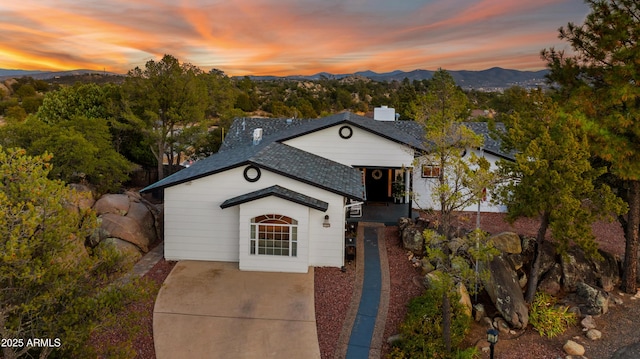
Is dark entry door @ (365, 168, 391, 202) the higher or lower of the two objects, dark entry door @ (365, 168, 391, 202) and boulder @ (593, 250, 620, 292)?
the higher

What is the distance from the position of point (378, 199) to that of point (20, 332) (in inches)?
799

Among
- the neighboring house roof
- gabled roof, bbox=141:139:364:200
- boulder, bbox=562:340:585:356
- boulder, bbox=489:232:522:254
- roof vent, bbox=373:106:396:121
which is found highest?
roof vent, bbox=373:106:396:121

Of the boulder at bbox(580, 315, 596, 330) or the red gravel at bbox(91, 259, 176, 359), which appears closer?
the red gravel at bbox(91, 259, 176, 359)

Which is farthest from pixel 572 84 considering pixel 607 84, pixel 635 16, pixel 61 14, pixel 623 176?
pixel 61 14

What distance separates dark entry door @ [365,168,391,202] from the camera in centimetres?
2520

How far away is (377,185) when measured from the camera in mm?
25359

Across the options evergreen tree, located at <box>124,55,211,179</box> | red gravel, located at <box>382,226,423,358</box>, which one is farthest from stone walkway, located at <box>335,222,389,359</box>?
evergreen tree, located at <box>124,55,211,179</box>

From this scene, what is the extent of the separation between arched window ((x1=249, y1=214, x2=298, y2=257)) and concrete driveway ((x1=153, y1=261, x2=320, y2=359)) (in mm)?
886

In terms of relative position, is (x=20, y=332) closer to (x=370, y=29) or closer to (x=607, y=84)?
(x=607, y=84)

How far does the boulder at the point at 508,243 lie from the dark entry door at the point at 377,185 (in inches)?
382

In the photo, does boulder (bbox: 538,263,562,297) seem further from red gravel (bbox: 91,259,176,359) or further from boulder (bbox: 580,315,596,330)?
red gravel (bbox: 91,259,176,359)

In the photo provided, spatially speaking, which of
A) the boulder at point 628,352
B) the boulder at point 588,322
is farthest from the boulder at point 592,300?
the boulder at point 628,352

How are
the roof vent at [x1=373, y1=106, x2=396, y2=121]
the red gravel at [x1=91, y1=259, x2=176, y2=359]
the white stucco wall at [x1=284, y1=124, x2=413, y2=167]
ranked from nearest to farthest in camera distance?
the red gravel at [x1=91, y1=259, x2=176, y2=359]
the white stucco wall at [x1=284, y1=124, x2=413, y2=167]
the roof vent at [x1=373, y1=106, x2=396, y2=121]

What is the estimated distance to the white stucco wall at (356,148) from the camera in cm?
2203
